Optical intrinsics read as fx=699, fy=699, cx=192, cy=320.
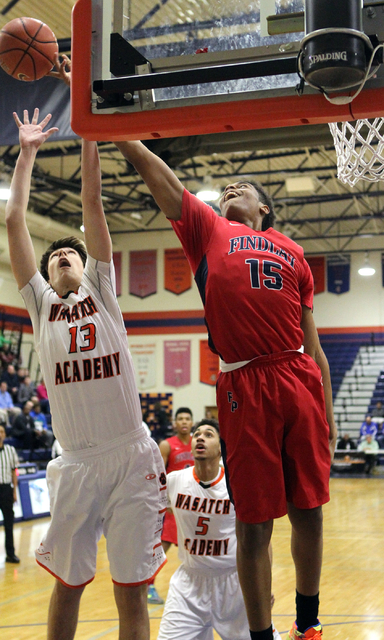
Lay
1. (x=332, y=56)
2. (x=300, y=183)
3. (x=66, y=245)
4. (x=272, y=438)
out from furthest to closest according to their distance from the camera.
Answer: (x=300, y=183) → (x=66, y=245) → (x=272, y=438) → (x=332, y=56)

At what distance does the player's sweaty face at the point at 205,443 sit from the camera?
5360 mm

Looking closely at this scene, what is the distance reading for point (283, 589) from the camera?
Answer: 7574 millimetres

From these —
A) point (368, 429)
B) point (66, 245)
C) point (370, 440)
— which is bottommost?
point (370, 440)

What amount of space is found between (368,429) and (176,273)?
8594 mm

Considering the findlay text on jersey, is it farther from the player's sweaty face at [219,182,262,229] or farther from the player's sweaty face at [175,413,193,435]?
the player's sweaty face at [175,413,193,435]

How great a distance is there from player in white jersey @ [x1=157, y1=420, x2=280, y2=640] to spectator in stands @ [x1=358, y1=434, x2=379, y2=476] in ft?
52.3

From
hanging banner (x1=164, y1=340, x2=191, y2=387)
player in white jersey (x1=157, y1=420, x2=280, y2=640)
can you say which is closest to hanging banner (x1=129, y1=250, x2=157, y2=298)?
hanging banner (x1=164, y1=340, x2=191, y2=387)

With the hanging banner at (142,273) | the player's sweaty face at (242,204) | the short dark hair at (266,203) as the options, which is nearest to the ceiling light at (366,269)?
the hanging banner at (142,273)

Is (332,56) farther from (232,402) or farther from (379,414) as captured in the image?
(379,414)

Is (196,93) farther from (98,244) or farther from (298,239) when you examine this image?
(298,239)

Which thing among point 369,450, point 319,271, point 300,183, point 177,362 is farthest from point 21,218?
point 319,271

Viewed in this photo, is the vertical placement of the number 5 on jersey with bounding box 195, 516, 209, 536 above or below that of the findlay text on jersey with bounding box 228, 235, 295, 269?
below

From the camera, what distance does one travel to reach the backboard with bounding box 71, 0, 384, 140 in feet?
7.70

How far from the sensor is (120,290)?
1001 inches
